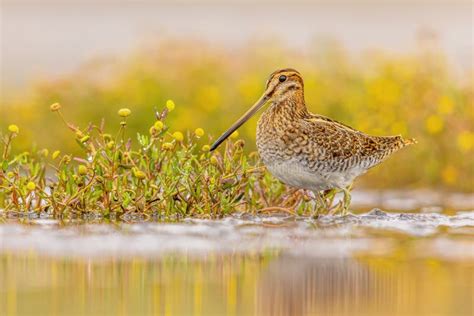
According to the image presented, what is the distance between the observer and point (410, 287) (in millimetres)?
7766

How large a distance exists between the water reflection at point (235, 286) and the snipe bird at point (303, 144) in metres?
1.77

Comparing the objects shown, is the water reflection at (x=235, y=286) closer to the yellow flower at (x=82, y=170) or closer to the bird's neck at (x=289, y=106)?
the yellow flower at (x=82, y=170)

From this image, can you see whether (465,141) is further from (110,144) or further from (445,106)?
(110,144)

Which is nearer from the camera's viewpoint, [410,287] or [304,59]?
[410,287]

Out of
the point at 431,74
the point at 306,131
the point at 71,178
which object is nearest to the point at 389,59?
the point at 431,74

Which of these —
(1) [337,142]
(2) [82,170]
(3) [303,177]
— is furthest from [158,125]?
(1) [337,142]

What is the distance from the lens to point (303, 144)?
10.7 m

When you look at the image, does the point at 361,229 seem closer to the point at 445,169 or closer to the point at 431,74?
the point at 445,169

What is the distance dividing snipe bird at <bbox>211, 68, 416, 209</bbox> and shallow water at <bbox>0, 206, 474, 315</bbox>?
0.39 m

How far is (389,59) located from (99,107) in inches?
151

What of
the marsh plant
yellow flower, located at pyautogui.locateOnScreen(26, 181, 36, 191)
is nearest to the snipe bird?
the marsh plant

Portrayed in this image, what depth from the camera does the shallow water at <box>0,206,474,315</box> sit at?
23.7ft

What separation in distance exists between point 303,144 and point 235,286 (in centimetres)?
310

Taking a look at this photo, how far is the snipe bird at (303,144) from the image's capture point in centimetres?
1055
